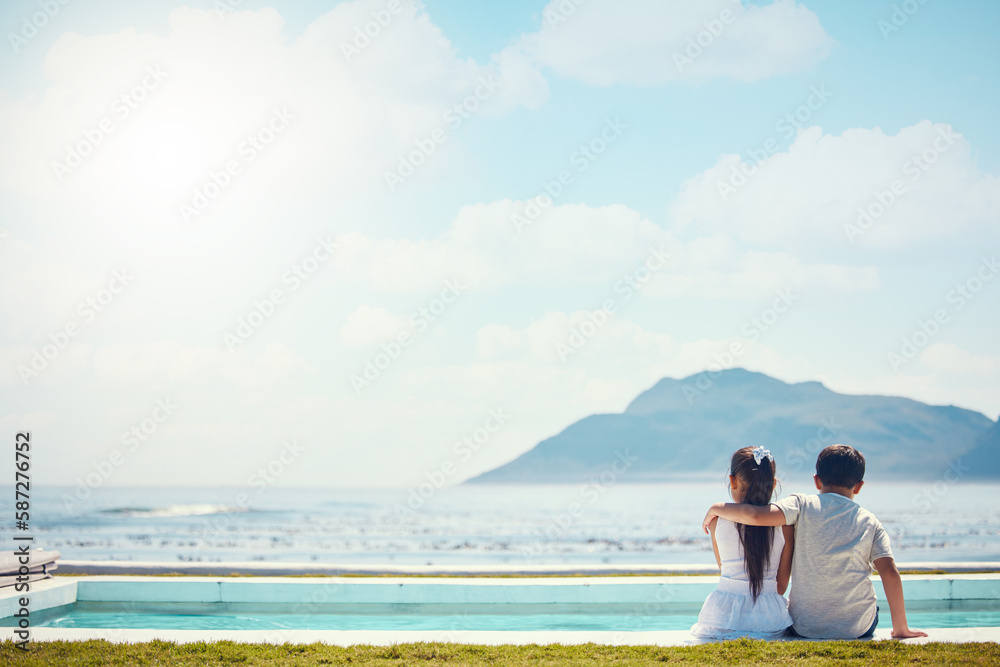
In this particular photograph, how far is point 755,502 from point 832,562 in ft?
1.75

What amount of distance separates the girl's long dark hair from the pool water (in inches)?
152

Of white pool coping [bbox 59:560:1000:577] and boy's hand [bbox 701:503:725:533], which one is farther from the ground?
boy's hand [bbox 701:503:725:533]

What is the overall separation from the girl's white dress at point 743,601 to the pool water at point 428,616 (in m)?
3.53

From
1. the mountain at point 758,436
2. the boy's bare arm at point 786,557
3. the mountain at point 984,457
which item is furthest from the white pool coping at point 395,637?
the mountain at point 984,457

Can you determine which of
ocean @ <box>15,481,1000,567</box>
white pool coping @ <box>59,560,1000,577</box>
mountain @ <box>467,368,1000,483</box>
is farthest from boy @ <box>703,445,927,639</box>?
mountain @ <box>467,368,1000,483</box>

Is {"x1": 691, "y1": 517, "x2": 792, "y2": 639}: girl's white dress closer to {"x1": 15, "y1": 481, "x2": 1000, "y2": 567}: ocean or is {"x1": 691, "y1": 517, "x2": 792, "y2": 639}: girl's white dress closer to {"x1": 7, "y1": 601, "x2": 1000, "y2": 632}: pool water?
{"x1": 7, "y1": 601, "x2": 1000, "y2": 632}: pool water

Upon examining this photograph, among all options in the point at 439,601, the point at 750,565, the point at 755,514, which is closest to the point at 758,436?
the point at 439,601

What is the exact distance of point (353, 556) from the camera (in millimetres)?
21875

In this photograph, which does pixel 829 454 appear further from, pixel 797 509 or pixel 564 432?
pixel 564 432

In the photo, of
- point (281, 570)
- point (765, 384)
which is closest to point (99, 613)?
point (281, 570)

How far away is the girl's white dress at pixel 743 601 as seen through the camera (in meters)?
4.11

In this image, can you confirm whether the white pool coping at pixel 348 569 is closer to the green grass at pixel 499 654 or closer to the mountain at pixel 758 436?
the green grass at pixel 499 654

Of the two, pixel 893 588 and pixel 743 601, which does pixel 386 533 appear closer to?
pixel 743 601

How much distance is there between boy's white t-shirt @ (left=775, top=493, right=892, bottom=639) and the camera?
3.87 metres
